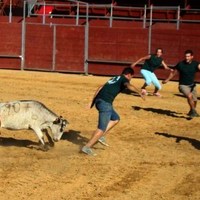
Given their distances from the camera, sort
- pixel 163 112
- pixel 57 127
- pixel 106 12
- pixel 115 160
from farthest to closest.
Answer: pixel 106 12, pixel 163 112, pixel 57 127, pixel 115 160

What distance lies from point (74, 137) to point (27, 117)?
1787mm

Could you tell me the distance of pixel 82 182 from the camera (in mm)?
8586

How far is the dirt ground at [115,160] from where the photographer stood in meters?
8.18

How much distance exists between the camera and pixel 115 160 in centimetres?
996

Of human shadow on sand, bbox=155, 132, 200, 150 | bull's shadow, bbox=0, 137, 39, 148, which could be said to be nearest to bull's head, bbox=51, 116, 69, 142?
bull's shadow, bbox=0, 137, 39, 148

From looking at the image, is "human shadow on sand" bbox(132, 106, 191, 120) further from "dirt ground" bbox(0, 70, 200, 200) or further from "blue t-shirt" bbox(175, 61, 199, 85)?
"blue t-shirt" bbox(175, 61, 199, 85)

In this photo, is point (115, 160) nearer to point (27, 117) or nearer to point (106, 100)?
point (106, 100)

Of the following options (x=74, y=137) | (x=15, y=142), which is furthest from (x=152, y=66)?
(x=15, y=142)

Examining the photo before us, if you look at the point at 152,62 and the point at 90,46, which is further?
the point at 90,46

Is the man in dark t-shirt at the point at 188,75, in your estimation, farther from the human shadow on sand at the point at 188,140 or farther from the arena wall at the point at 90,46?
the arena wall at the point at 90,46

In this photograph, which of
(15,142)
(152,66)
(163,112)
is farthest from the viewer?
(152,66)

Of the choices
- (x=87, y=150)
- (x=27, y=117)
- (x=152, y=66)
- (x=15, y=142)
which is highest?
(x=152, y=66)

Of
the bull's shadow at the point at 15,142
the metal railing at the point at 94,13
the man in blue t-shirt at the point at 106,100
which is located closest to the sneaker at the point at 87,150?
the man in blue t-shirt at the point at 106,100

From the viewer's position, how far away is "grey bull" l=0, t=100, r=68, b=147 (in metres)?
10.3
